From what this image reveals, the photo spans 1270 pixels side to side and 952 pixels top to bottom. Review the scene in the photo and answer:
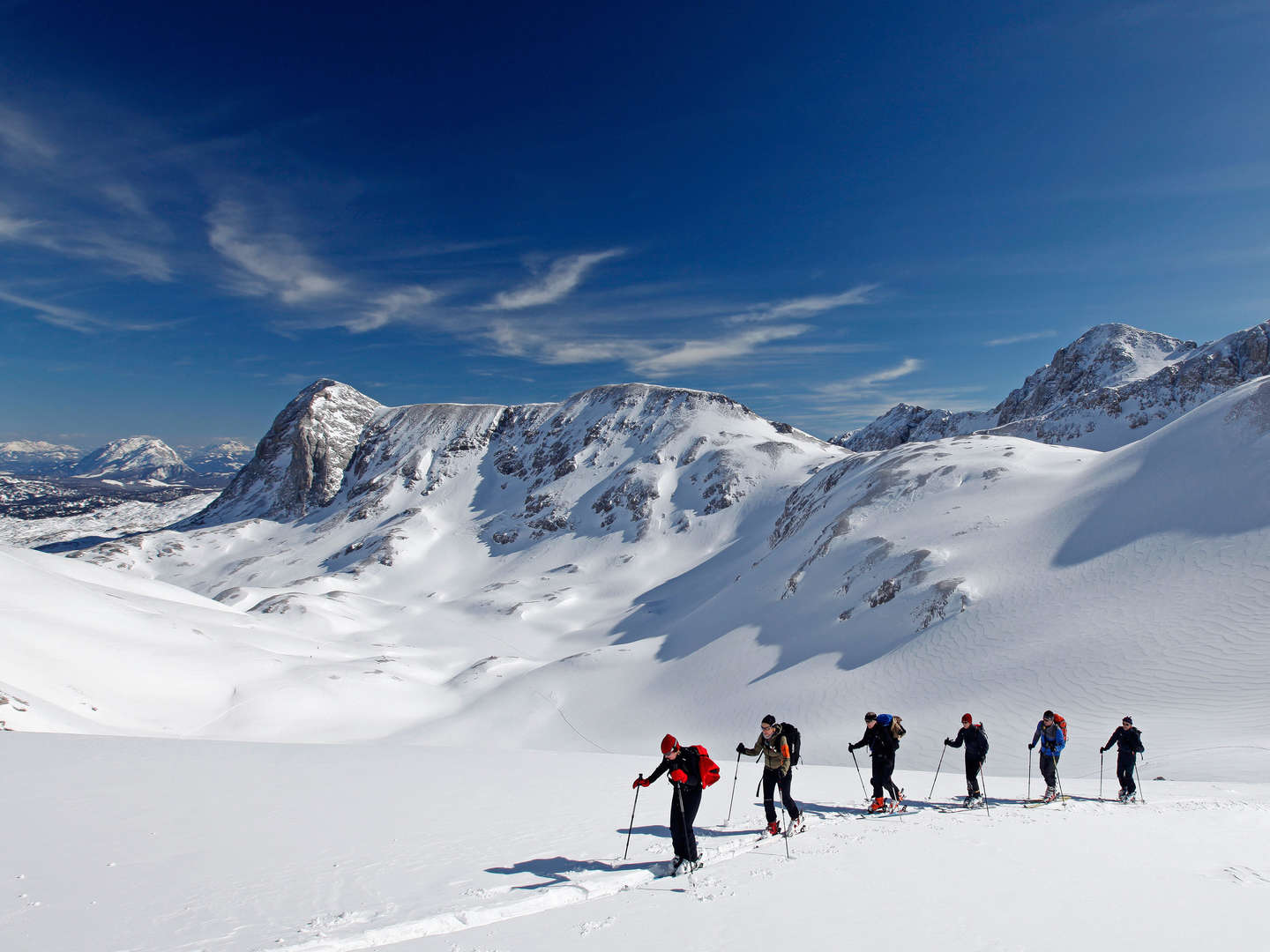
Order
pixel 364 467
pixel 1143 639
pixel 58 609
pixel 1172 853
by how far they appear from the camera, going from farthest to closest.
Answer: pixel 364 467
pixel 58 609
pixel 1143 639
pixel 1172 853

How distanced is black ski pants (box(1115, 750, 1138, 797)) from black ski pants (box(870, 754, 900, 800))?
17.6 ft

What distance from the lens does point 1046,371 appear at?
19450 centimetres

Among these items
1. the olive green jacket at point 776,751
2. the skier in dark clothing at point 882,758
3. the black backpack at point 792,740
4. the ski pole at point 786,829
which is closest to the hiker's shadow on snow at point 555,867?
the ski pole at point 786,829

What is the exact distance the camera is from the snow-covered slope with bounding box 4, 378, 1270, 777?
2653cm

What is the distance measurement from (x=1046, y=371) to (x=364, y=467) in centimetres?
21454

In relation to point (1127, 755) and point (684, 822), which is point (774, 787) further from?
point (1127, 755)

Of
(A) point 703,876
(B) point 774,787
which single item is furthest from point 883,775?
(A) point 703,876

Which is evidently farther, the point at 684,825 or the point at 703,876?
the point at 684,825

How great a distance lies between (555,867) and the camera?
32.6 feet

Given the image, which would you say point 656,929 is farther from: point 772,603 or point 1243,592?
point 772,603

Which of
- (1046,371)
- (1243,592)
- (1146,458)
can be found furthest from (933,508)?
(1046,371)

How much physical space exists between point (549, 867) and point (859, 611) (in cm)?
3630

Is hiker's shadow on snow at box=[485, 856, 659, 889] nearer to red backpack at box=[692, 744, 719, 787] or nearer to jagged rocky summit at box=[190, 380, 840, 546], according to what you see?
red backpack at box=[692, 744, 719, 787]

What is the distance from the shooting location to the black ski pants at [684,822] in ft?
32.3
